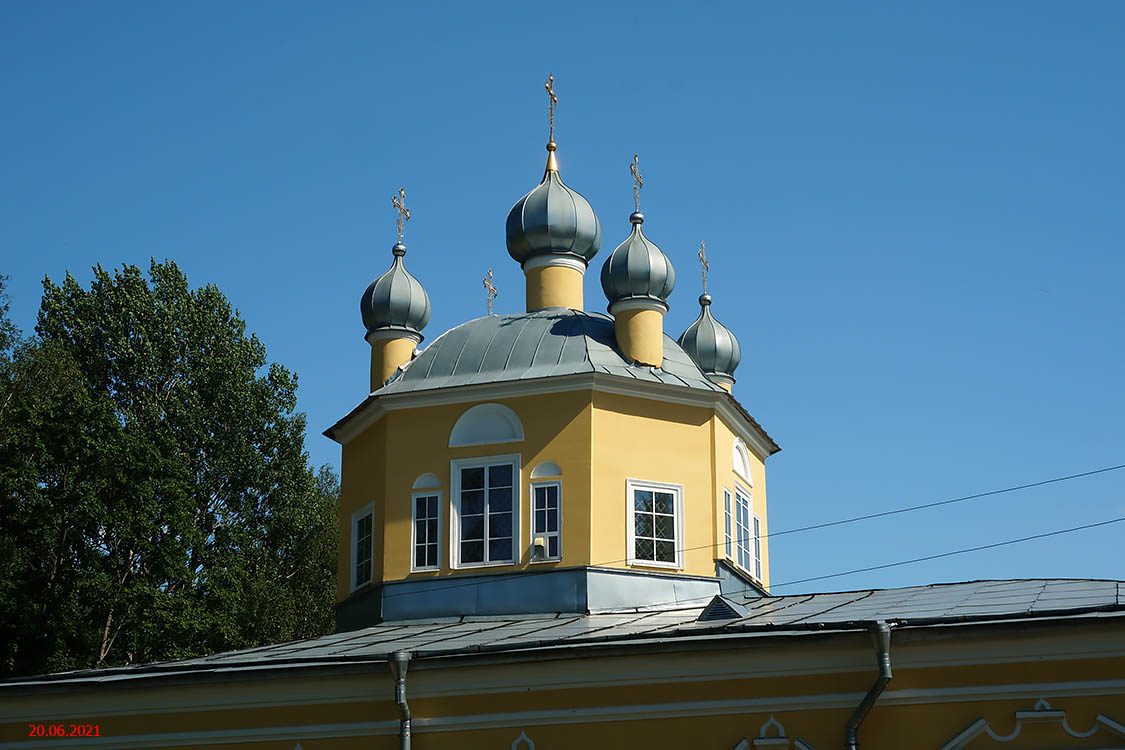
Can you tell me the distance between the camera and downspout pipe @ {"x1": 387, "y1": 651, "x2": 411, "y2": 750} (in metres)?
13.2

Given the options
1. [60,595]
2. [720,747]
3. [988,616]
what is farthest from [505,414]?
[60,595]

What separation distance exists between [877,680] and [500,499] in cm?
628

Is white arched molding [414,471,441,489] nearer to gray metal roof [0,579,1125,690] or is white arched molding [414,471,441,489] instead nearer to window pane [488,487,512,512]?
window pane [488,487,512,512]

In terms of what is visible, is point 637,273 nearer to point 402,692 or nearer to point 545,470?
point 545,470

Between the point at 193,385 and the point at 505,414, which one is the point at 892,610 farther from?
the point at 193,385

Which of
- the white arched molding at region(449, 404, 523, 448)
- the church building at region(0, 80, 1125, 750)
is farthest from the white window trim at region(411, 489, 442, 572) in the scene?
the white arched molding at region(449, 404, 523, 448)

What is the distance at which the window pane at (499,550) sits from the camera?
54.6 ft

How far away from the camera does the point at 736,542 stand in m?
17.8

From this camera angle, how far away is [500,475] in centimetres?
1697

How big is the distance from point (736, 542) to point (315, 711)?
20.9 ft

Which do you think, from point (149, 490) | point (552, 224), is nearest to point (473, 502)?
point (552, 224)

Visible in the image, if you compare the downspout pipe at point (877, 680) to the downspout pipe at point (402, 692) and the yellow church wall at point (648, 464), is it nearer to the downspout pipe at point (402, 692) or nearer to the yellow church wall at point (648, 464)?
the downspout pipe at point (402, 692)

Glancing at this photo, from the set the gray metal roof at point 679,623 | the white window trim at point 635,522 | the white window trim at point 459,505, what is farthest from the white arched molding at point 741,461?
the white window trim at point 459,505
